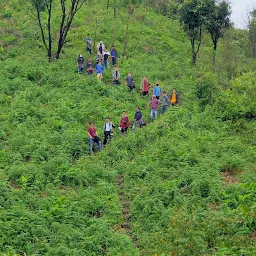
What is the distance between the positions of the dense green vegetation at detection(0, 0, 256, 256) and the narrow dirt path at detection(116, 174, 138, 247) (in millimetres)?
33

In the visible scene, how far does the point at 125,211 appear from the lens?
47.6ft

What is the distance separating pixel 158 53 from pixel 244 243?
20948 mm

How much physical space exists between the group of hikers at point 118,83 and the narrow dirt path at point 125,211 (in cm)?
264

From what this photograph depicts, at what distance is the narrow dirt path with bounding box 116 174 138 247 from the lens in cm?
1329

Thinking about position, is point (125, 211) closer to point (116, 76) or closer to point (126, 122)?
point (126, 122)

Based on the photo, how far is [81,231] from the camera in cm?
1272

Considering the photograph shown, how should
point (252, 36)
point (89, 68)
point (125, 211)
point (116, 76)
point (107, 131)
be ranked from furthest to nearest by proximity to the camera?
1. point (252, 36)
2. point (89, 68)
3. point (116, 76)
4. point (107, 131)
5. point (125, 211)

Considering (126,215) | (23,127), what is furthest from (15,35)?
(126,215)

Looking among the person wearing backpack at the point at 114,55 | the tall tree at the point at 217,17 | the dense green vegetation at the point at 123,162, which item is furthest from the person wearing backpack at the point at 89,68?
the tall tree at the point at 217,17

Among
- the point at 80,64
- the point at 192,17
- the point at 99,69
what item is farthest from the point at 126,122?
the point at 192,17

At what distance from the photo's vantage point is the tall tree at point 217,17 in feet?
99.0

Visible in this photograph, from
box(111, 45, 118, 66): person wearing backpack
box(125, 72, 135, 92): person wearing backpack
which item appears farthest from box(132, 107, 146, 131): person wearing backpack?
Result: box(111, 45, 118, 66): person wearing backpack

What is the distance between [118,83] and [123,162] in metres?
8.62

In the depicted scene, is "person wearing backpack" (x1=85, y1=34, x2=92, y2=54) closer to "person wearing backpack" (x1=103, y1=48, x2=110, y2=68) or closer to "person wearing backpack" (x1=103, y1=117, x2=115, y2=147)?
"person wearing backpack" (x1=103, y1=48, x2=110, y2=68)
